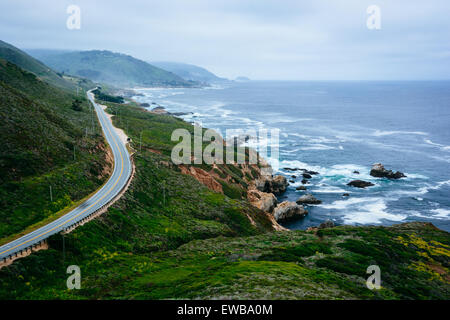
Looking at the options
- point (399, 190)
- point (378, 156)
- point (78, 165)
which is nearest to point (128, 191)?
point (78, 165)

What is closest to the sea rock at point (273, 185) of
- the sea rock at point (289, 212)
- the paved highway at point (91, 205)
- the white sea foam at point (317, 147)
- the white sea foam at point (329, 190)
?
the white sea foam at point (329, 190)

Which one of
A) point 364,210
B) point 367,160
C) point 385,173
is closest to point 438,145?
point 367,160

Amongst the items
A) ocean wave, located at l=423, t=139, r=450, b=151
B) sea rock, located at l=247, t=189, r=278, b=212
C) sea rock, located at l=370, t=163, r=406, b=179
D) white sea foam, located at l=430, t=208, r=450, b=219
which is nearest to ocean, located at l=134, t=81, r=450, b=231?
white sea foam, located at l=430, t=208, r=450, b=219

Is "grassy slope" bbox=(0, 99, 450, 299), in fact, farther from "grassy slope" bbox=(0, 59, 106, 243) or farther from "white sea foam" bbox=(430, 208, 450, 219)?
"white sea foam" bbox=(430, 208, 450, 219)

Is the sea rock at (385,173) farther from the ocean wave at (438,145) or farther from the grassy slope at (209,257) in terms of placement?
the ocean wave at (438,145)

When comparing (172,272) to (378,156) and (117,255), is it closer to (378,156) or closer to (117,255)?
(117,255)
